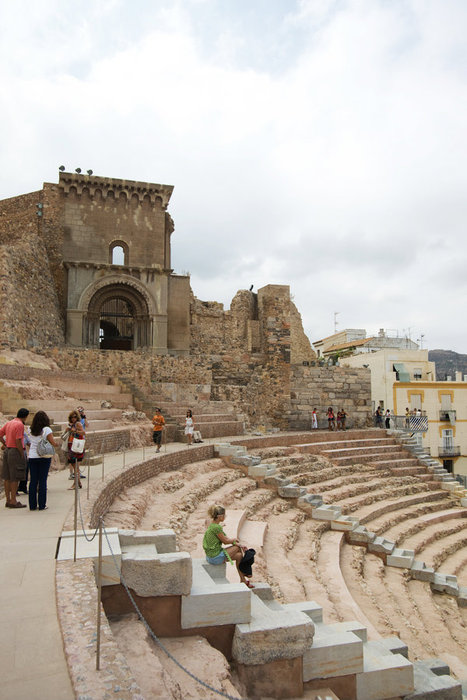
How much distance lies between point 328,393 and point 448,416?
425 inches

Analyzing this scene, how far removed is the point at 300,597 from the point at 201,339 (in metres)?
20.2

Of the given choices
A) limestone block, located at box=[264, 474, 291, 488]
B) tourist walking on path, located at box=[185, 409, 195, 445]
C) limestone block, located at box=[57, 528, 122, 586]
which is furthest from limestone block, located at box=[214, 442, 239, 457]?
limestone block, located at box=[57, 528, 122, 586]

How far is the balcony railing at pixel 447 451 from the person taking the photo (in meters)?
26.8

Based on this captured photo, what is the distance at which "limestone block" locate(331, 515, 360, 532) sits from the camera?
33.7 feet

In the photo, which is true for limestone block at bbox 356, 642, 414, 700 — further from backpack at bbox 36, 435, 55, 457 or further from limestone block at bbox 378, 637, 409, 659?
backpack at bbox 36, 435, 55, 457

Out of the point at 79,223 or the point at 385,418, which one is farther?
the point at 79,223

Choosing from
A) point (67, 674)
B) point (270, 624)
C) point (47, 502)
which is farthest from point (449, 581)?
point (67, 674)

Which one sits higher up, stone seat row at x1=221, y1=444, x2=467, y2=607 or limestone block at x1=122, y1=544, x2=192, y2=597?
limestone block at x1=122, y1=544, x2=192, y2=597

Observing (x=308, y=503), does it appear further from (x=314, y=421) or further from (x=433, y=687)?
(x=314, y=421)

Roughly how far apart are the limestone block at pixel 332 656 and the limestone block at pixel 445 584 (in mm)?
5733

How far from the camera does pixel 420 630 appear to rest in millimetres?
7160

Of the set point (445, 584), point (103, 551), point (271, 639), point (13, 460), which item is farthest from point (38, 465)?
point (445, 584)

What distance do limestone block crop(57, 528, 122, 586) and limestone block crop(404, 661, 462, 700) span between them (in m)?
3.31

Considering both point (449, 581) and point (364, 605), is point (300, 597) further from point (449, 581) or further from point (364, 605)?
point (449, 581)
